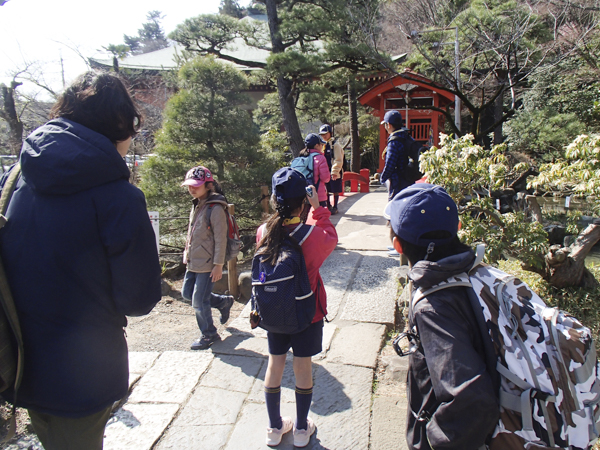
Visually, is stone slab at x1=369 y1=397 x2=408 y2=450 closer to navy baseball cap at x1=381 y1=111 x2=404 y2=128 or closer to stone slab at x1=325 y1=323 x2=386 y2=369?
stone slab at x1=325 y1=323 x2=386 y2=369

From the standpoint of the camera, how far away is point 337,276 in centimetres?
462

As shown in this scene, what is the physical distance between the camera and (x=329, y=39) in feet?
31.1

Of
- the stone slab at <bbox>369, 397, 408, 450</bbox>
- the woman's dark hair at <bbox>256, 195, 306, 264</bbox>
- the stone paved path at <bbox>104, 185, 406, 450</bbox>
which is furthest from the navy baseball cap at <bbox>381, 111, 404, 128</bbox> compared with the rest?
the stone slab at <bbox>369, 397, 408, 450</bbox>

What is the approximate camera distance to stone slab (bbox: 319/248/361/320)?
400 cm

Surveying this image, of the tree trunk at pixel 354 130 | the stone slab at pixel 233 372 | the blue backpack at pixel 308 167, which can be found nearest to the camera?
the stone slab at pixel 233 372

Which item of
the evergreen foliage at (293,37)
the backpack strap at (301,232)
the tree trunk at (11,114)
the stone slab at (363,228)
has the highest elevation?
the evergreen foliage at (293,37)

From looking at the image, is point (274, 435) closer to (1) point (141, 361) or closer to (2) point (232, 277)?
(1) point (141, 361)

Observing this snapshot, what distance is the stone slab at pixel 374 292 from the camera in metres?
3.76

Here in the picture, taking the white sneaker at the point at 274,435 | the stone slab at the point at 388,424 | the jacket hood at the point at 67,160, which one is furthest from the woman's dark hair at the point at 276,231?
the stone slab at the point at 388,424

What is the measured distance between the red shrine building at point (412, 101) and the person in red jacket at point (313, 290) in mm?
10821

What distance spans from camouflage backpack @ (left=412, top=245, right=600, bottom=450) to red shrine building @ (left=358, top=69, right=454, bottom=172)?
11600 mm

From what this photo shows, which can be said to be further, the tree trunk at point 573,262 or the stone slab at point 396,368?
the tree trunk at point 573,262

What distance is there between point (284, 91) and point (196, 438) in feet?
28.0

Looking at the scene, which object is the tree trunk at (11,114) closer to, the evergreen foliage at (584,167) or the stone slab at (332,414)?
the stone slab at (332,414)
